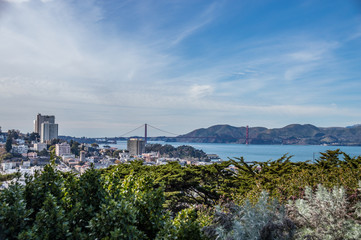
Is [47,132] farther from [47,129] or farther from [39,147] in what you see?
[39,147]

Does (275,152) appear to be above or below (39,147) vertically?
below

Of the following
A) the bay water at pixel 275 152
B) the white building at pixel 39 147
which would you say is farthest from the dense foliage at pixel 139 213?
the white building at pixel 39 147

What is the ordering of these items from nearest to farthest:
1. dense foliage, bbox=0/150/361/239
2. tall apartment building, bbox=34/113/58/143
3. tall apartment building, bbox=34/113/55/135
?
1. dense foliage, bbox=0/150/361/239
2. tall apartment building, bbox=34/113/58/143
3. tall apartment building, bbox=34/113/55/135

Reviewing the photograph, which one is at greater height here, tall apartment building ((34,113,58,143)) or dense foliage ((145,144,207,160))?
tall apartment building ((34,113,58,143))

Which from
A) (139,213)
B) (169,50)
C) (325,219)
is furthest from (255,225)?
(169,50)

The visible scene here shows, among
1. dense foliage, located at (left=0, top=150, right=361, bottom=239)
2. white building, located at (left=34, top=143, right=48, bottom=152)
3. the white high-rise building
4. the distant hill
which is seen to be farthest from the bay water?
the white high-rise building

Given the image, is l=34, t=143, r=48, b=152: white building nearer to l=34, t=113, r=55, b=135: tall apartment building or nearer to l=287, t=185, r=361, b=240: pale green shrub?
l=34, t=113, r=55, b=135: tall apartment building
